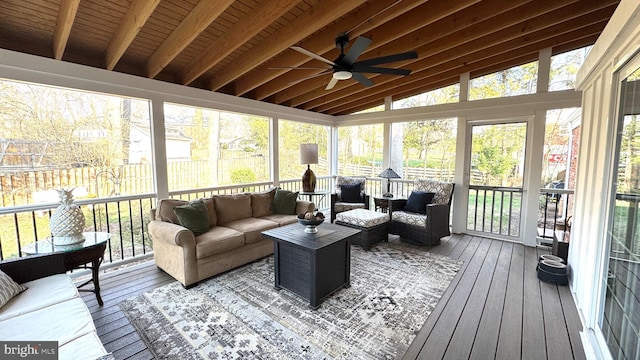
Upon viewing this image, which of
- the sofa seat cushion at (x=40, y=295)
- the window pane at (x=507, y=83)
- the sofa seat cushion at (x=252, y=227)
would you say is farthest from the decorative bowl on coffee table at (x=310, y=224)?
the window pane at (x=507, y=83)

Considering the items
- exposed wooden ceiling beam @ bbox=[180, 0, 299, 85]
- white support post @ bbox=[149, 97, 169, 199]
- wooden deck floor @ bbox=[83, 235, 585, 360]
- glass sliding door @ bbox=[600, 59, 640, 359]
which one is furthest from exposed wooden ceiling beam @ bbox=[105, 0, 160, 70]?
glass sliding door @ bbox=[600, 59, 640, 359]

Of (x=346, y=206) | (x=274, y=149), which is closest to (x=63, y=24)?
(x=274, y=149)

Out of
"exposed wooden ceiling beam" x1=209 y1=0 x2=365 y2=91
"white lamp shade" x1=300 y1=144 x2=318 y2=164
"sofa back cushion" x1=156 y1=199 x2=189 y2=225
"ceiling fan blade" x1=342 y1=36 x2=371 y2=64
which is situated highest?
"exposed wooden ceiling beam" x1=209 y1=0 x2=365 y2=91

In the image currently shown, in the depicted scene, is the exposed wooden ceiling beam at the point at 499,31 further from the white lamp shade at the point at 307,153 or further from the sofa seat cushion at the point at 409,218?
the sofa seat cushion at the point at 409,218

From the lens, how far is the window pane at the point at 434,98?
16.1 ft

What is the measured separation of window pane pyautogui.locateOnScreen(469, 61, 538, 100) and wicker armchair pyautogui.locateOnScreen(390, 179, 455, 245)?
5.69 ft

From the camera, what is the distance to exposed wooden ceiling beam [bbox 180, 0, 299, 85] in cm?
244

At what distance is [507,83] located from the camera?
4375 millimetres

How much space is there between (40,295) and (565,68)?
A: 6498 mm

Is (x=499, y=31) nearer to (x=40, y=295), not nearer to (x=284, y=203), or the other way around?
(x=284, y=203)

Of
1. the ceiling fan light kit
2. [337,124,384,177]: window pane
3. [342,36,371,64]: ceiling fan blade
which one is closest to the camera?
[342,36,371,64]: ceiling fan blade

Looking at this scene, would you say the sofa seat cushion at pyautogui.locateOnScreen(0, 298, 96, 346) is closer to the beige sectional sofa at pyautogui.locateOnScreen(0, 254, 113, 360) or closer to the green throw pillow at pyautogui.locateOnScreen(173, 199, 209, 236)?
the beige sectional sofa at pyautogui.locateOnScreen(0, 254, 113, 360)

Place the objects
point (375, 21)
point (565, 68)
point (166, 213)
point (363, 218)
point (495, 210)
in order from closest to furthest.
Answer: point (375, 21)
point (166, 213)
point (565, 68)
point (363, 218)
point (495, 210)

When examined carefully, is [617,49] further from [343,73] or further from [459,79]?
[459,79]
